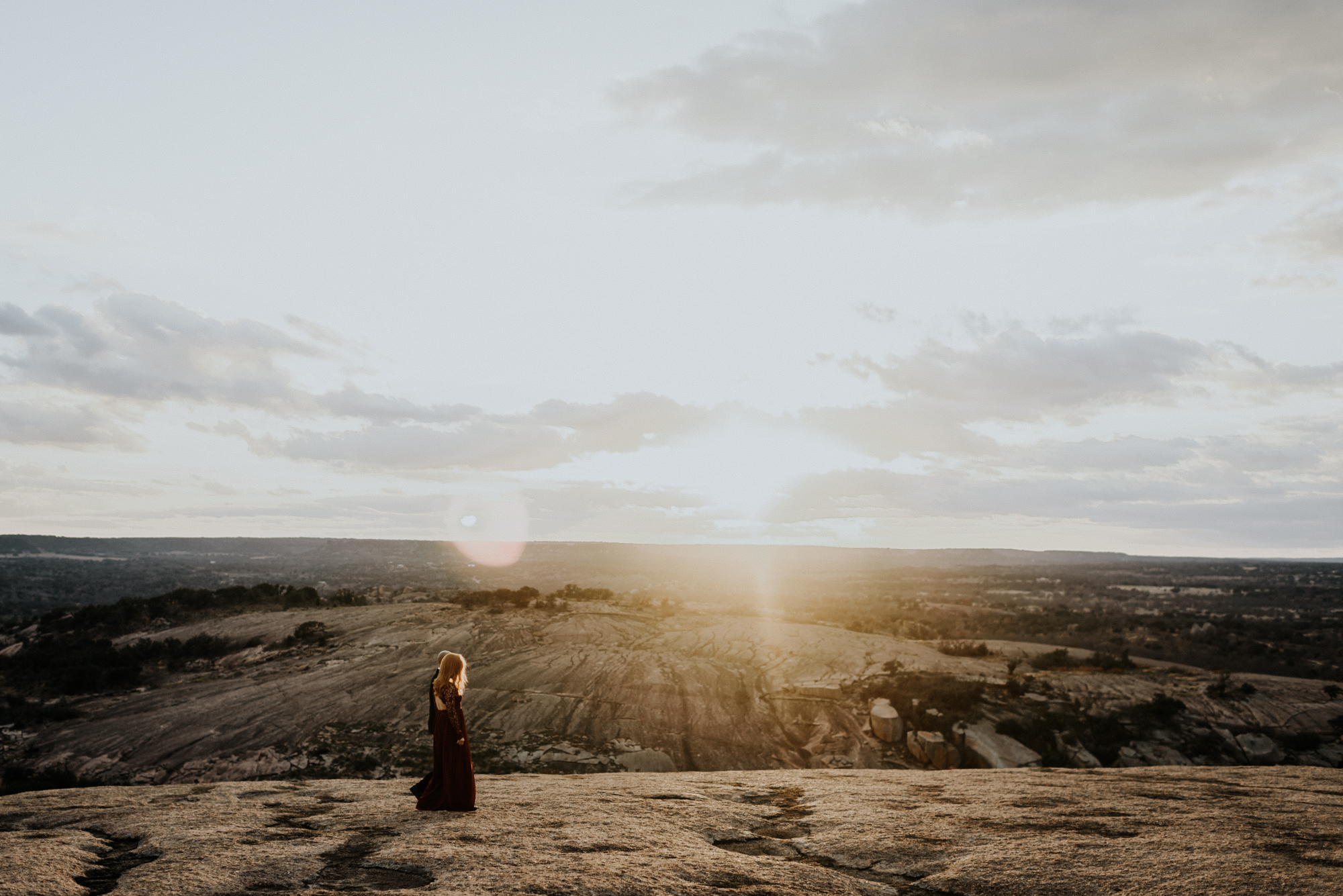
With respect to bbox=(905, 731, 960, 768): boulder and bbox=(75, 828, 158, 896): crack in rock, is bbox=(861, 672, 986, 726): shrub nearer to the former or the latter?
bbox=(905, 731, 960, 768): boulder

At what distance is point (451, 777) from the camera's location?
925cm

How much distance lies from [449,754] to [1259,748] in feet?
82.9

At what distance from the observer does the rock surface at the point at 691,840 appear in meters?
6.10

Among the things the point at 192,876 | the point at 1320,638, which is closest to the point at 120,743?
the point at 192,876

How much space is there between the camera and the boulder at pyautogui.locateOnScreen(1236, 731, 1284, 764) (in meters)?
21.0

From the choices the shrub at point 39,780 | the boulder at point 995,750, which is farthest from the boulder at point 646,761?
the shrub at point 39,780

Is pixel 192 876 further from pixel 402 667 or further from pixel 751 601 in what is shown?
pixel 751 601

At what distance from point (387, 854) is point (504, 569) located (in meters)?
151

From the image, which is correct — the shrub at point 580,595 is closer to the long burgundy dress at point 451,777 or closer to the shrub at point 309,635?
the shrub at point 309,635

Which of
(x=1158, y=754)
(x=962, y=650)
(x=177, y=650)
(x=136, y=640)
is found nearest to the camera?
(x=1158, y=754)

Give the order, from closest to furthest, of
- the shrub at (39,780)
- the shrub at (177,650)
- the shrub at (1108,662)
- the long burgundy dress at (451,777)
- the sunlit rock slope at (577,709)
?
the long burgundy dress at (451,777)
the shrub at (39,780)
the sunlit rock slope at (577,709)
the shrub at (177,650)
the shrub at (1108,662)

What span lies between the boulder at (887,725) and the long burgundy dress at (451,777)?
627 inches

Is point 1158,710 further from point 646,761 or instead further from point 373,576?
point 373,576

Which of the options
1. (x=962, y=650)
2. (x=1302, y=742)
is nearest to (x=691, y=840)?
(x=1302, y=742)
